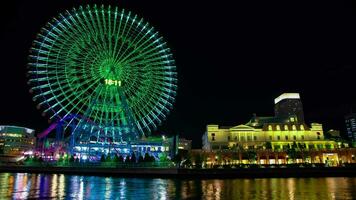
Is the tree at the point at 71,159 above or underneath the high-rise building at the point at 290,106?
underneath

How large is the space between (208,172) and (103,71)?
27.8m

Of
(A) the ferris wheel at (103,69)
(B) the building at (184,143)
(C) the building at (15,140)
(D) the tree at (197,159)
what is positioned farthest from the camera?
(B) the building at (184,143)

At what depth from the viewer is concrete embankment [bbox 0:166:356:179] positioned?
6106 cm

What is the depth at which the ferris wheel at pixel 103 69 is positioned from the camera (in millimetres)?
59656

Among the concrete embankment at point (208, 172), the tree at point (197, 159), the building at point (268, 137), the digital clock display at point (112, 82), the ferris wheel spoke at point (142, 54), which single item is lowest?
the concrete embankment at point (208, 172)

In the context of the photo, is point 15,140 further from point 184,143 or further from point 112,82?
point 112,82

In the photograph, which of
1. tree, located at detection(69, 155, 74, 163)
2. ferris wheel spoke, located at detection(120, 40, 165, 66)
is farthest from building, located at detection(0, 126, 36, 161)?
ferris wheel spoke, located at detection(120, 40, 165, 66)

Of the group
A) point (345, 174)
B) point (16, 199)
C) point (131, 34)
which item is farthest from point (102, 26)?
point (345, 174)

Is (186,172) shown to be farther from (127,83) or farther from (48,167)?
(48,167)

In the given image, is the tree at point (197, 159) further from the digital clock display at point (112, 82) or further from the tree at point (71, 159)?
the tree at point (71, 159)

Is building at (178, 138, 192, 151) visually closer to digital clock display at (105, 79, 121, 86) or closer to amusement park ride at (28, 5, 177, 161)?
amusement park ride at (28, 5, 177, 161)

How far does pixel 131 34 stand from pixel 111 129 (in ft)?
74.0

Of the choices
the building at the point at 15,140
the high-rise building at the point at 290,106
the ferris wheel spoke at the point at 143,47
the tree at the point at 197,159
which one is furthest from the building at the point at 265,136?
the building at the point at 15,140

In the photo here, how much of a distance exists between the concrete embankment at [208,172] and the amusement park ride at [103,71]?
9.25 m
